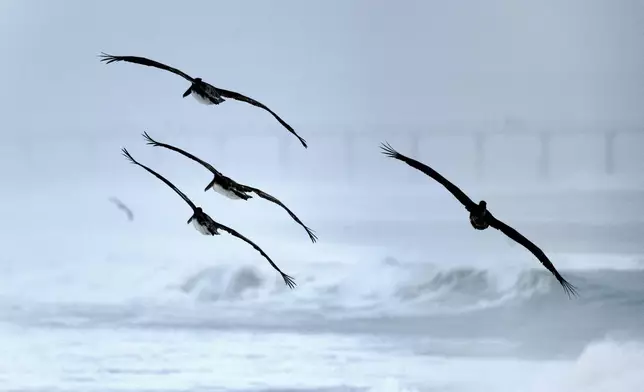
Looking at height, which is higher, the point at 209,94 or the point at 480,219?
the point at 209,94

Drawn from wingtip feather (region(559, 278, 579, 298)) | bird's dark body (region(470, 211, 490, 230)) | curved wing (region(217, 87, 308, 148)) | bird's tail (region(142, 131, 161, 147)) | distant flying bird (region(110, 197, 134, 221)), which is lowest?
wingtip feather (region(559, 278, 579, 298))

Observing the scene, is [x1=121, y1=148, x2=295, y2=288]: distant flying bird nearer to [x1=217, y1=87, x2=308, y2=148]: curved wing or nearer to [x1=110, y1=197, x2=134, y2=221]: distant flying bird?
[x1=110, y1=197, x2=134, y2=221]: distant flying bird

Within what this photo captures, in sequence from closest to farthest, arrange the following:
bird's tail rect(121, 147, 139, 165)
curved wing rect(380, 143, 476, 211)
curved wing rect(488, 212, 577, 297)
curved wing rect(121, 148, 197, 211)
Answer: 1. curved wing rect(380, 143, 476, 211)
2. curved wing rect(488, 212, 577, 297)
3. curved wing rect(121, 148, 197, 211)
4. bird's tail rect(121, 147, 139, 165)

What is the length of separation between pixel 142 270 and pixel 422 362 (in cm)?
83

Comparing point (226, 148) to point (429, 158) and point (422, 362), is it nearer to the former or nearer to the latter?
point (429, 158)

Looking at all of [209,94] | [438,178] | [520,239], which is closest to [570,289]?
→ [520,239]

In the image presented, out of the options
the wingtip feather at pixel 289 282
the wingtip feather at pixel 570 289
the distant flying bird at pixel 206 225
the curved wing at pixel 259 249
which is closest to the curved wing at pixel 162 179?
the distant flying bird at pixel 206 225

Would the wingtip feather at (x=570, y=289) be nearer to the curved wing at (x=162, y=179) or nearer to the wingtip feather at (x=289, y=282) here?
the wingtip feather at (x=289, y=282)

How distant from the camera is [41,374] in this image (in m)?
2.77

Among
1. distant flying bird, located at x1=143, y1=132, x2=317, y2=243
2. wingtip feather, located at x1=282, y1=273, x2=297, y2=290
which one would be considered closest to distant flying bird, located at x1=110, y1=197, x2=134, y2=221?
distant flying bird, located at x1=143, y1=132, x2=317, y2=243

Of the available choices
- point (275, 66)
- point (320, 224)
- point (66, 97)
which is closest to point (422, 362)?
point (320, 224)

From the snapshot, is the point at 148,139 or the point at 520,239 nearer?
the point at 520,239

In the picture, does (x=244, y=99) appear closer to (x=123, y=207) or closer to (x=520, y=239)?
(x=123, y=207)

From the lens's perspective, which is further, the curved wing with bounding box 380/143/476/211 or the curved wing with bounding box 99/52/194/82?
the curved wing with bounding box 99/52/194/82
